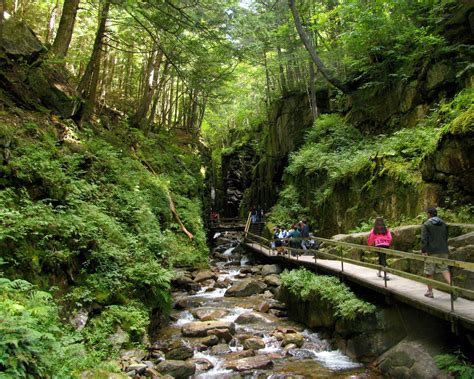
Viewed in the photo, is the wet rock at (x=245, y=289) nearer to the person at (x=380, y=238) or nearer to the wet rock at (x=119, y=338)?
the person at (x=380, y=238)

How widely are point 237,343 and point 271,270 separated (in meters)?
8.43

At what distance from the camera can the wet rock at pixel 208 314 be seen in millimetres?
11000

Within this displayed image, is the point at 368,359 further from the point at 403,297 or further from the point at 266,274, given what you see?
the point at 266,274

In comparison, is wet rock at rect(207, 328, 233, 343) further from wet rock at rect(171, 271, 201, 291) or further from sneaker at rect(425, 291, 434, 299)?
wet rock at rect(171, 271, 201, 291)

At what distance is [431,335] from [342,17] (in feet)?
61.1

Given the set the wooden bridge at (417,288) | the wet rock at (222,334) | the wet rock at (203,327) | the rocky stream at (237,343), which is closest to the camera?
the wooden bridge at (417,288)

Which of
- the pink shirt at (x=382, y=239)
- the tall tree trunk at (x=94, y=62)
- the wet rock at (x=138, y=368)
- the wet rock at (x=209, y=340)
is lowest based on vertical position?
the wet rock at (x=209, y=340)

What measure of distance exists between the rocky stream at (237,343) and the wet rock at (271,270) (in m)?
2.57

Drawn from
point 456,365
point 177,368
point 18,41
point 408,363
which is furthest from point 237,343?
point 18,41

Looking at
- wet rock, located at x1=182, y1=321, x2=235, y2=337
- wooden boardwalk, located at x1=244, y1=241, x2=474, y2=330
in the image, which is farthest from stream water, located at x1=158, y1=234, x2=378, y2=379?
wooden boardwalk, located at x1=244, y1=241, x2=474, y2=330

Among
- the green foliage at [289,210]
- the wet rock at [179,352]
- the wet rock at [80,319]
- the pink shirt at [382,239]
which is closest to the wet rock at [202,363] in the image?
the wet rock at [179,352]

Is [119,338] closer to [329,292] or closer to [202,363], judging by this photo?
[202,363]

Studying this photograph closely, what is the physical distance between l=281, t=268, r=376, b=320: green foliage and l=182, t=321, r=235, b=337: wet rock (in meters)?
2.35

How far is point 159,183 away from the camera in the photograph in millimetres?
16953
